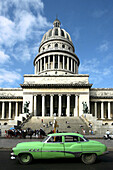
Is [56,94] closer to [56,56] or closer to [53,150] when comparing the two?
[56,56]

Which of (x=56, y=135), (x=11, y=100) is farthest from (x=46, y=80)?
(x=56, y=135)

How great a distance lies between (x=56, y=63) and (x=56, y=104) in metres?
21.2

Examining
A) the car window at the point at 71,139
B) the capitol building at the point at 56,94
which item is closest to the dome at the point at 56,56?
the capitol building at the point at 56,94

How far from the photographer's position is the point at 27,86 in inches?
2149

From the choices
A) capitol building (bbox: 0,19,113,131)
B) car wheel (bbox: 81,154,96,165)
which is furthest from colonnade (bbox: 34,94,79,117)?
car wheel (bbox: 81,154,96,165)

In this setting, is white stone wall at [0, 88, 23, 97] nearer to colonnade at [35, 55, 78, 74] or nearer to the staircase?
colonnade at [35, 55, 78, 74]

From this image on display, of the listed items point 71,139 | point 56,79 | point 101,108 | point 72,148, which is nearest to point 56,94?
point 56,79

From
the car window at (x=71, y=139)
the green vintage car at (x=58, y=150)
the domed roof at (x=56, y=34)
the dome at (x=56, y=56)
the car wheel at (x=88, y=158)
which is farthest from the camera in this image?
the domed roof at (x=56, y=34)

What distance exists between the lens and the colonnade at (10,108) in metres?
60.7

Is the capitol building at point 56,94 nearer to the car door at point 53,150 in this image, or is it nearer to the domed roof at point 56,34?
the domed roof at point 56,34

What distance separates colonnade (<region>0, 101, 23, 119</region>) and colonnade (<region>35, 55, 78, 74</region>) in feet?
61.6

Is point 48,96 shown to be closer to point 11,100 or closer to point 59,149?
point 11,100

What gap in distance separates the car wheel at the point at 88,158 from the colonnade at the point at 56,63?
198 feet

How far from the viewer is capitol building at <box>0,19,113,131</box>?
54225 mm
